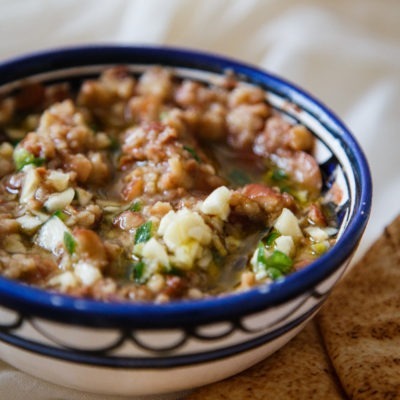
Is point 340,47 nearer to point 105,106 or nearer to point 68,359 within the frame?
point 105,106

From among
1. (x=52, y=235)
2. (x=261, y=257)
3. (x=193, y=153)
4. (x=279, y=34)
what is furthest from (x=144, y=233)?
(x=279, y=34)

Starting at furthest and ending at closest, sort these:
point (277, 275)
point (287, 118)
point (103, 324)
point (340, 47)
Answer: point (340, 47) < point (287, 118) < point (277, 275) < point (103, 324)

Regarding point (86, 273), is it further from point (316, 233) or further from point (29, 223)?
point (316, 233)

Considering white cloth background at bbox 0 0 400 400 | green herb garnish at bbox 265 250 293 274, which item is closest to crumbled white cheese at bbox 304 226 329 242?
green herb garnish at bbox 265 250 293 274

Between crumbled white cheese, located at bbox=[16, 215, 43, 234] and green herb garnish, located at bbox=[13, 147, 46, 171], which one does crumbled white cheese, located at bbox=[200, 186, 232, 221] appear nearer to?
crumbled white cheese, located at bbox=[16, 215, 43, 234]

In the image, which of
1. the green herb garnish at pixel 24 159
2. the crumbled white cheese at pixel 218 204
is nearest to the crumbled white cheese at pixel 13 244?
the green herb garnish at pixel 24 159

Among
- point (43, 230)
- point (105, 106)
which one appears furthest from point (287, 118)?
point (43, 230)
